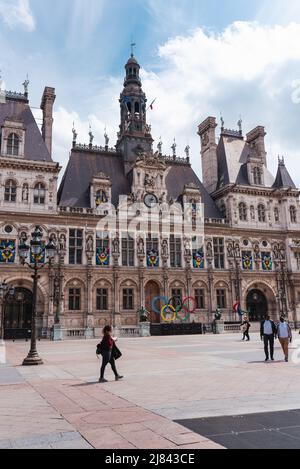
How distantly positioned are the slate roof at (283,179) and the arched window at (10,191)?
3004 cm

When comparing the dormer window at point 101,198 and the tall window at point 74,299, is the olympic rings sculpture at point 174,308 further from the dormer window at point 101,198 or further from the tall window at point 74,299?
the dormer window at point 101,198

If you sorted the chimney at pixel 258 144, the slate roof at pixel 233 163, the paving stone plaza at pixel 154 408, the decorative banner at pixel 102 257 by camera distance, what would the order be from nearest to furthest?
the paving stone plaza at pixel 154 408 → the decorative banner at pixel 102 257 → the slate roof at pixel 233 163 → the chimney at pixel 258 144

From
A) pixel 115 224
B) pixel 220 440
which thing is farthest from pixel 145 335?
pixel 220 440

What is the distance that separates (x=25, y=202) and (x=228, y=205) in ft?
73.1

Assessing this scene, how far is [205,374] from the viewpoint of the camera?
12547 millimetres

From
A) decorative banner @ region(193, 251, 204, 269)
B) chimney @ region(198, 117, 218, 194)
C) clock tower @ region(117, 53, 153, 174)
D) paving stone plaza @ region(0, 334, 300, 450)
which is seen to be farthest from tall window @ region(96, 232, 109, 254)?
paving stone plaza @ region(0, 334, 300, 450)

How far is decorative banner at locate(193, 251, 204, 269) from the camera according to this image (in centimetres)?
4378

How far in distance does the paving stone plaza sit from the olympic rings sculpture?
1070 inches

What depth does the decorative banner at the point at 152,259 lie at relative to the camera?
42.1 metres

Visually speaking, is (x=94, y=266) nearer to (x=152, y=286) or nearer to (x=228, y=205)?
(x=152, y=286)

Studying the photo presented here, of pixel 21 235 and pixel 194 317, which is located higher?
pixel 21 235

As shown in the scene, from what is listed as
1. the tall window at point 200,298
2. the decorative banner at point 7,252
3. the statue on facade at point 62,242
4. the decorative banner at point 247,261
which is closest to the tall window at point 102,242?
the statue on facade at point 62,242

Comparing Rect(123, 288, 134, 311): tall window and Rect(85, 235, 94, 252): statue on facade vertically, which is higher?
Rect(85, 235, 94, 252): statue on facade

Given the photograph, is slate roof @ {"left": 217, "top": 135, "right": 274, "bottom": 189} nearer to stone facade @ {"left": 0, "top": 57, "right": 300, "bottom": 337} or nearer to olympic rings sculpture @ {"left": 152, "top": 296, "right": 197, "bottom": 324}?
stone facade @ {"left": 0, "top": 57, "right": 300, "bottom": 337}
